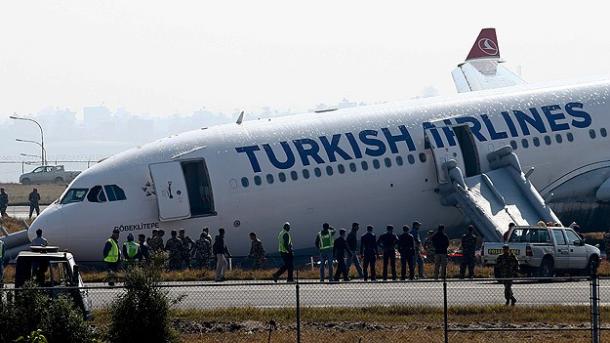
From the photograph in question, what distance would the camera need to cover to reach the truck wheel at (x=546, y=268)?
3944cm

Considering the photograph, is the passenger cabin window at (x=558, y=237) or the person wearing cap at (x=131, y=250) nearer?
the passenger cabin window at (x=558, y=237)

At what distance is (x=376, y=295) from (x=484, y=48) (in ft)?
137

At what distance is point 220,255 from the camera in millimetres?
41812

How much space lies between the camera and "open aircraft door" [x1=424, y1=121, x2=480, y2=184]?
46594mm

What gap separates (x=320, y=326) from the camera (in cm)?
3027

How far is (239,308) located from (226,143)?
39.7 feet

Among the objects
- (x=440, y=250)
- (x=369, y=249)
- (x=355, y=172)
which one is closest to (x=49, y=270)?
(x=369, y=249)

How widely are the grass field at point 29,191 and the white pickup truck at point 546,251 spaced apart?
50157 millimetres

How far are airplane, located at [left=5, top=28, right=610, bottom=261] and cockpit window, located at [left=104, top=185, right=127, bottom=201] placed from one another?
4 centimetres

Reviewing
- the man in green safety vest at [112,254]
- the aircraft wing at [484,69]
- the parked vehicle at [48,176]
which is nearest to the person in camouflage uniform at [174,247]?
the man in green safety vest at [112,254]

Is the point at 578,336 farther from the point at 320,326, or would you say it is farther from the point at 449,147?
the point at 449,147

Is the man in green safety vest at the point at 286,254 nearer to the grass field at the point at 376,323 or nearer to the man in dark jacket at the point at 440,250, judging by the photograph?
the man in dark jacket at the point at 440,250

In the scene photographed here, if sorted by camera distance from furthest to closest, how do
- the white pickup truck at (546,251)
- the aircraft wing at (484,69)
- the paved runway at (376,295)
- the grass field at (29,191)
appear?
the grass field at (29,191), the aircraft wing at (484,69), the white pickup truck at (546,251), the paved runway at (376,295)

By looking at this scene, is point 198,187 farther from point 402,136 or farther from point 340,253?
point 402,136
